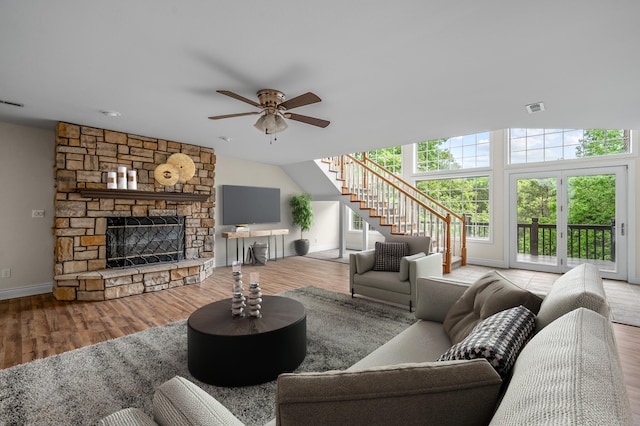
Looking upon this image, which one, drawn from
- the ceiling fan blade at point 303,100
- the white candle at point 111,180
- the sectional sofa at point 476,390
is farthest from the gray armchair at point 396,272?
the white candle at point 111,180

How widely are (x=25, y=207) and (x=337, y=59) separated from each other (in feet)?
15.9

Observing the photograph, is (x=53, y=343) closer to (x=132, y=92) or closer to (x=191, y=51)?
(x=132, y=92)

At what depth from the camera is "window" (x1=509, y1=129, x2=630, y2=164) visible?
5.23 metres

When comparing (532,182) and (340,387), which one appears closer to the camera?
(340,387)

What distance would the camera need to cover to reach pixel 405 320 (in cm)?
336

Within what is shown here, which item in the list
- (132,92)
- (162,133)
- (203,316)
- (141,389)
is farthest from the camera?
(162,133)

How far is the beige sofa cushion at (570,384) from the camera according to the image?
0.54m

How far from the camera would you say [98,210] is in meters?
4.52

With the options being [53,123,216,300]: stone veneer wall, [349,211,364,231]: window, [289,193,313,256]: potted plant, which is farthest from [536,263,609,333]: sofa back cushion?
[349,211,364,231]: window

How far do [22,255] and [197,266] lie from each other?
231cm

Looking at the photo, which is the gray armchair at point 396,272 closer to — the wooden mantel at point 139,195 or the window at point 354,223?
the wooden mantel at point 139,195

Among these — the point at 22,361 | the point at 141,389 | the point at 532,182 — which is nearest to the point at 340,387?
the point at 141,389

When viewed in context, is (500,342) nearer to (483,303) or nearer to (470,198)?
(483,303)

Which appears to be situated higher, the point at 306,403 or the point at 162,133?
the point at 162,133
